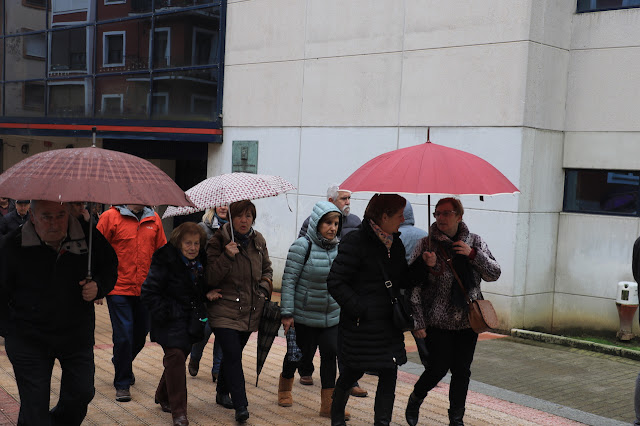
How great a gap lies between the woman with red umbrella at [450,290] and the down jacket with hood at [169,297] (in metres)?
1.73

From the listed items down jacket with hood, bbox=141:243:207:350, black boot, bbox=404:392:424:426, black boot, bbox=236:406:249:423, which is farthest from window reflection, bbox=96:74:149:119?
black boot, bbox=404:392:424:426

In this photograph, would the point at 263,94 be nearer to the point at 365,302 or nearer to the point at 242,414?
the point at 242,414

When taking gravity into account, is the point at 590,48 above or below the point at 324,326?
above

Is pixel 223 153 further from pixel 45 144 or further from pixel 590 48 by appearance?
pixel 45 144

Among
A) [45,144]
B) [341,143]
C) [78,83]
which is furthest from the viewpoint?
[45,144]

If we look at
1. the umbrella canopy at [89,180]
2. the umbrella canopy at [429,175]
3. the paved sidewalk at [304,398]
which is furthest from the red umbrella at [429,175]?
the paved sidewalk at [304,398]

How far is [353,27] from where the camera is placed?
1216 cm

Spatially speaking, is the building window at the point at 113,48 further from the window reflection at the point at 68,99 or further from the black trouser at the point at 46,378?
the black trouser at the point at 46,378

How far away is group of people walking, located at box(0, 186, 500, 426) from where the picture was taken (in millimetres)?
4469

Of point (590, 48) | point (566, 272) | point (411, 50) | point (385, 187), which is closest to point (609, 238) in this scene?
point (566, 272)

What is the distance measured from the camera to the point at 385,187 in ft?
15.5

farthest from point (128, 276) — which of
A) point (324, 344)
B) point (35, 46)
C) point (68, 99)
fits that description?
point (35, 46)

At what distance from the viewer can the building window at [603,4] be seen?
10.3 m

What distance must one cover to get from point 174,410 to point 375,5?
25.9 feet
